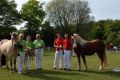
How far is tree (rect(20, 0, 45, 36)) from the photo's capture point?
7756 centimetres

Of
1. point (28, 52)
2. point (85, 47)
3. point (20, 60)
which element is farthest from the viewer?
point (85, 47)

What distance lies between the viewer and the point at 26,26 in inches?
3201

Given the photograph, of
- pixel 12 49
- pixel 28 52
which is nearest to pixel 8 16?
pixel 28 52

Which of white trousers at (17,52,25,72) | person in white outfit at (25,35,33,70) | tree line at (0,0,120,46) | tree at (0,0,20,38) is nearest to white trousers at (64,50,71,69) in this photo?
person in white outfit at (25,35,33,70)

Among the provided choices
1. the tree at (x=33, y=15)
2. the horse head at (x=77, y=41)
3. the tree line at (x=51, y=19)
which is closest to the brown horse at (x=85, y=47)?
the horse head at (x=77, y=41)

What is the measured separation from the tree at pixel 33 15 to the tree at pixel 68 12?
18.9m

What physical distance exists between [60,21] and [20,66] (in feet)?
262

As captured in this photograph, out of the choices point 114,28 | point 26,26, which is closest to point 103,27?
point 114,28

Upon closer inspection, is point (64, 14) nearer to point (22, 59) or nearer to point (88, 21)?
point (88, 21)

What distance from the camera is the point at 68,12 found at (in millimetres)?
99688

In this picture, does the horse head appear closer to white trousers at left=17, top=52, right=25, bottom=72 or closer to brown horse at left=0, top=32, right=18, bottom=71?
white trousers at left=17, top=52, right=25, bottom=72

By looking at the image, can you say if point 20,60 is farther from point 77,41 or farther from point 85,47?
point 85,47

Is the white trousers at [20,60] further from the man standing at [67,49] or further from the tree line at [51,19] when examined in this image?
the tree line at [51,19]

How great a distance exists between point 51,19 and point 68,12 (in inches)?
216
